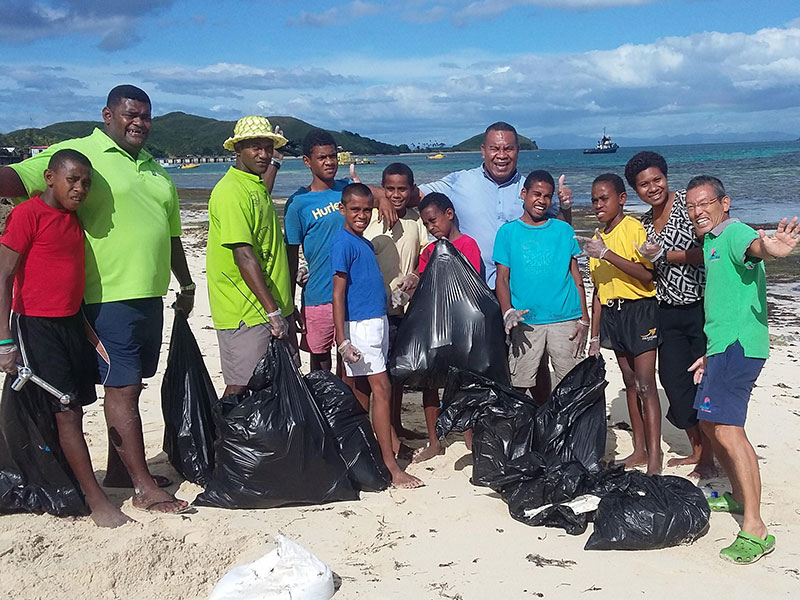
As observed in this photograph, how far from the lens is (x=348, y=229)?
3980 mm

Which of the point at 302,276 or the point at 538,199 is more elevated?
the point at 538,199

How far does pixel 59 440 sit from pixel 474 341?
7.11 ft

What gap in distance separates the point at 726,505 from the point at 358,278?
2.16 metres

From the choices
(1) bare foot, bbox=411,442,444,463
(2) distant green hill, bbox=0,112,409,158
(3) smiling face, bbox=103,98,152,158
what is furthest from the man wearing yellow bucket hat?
(2) distant green hill, bbox=0,112,409,158

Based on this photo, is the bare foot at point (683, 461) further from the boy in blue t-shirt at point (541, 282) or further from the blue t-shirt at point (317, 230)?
the blue t-shirt at point (317, 230)

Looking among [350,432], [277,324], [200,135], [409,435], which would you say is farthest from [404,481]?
[200,135]

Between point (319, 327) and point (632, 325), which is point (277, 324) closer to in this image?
point (319, 327)

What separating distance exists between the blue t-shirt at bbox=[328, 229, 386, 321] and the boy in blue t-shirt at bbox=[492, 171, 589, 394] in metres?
0.72

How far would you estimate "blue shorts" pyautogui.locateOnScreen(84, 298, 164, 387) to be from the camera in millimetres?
3467

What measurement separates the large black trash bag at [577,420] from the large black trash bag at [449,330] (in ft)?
1.29

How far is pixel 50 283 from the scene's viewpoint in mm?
3246

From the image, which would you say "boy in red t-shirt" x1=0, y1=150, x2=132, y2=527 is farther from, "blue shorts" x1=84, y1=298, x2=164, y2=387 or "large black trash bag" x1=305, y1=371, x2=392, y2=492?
"large black trash bag" x1=305, y1=371, x2=392, y2=492

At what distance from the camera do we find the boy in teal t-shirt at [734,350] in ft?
10.3

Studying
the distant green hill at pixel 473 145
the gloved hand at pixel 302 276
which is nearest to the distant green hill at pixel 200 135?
the distant green hill at pixel 473 145
